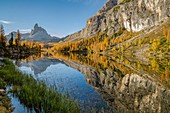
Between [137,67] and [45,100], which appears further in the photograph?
[137,67]

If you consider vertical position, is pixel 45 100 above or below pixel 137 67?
above

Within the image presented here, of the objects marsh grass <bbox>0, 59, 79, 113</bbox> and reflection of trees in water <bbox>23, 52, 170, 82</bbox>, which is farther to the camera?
reflection of trees in water <bbox>23, 52, 170, 82</bbox>

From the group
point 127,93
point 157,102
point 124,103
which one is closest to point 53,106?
point 124,103

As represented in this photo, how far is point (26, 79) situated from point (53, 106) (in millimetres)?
14075

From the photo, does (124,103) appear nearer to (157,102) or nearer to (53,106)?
(157,102)

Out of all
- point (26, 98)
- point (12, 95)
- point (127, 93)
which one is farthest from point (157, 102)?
point (12, 95)

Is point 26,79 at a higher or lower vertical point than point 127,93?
higher

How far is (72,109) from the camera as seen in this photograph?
18188mm

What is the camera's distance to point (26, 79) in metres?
30.7

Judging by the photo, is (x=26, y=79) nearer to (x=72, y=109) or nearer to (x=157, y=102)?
(x=72, y=109)

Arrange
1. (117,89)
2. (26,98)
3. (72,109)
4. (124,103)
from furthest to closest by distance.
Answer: (117,89), (124,103), (26,98), (72,109)

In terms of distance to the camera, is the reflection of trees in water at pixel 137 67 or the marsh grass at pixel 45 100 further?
the reflection of trees in water at pixel 137 67

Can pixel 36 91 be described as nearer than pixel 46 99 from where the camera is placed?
No

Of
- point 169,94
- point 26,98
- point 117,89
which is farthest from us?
point 117,89
